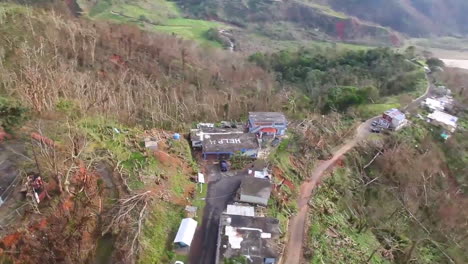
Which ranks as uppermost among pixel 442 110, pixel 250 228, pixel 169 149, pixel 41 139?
pixel 41 139

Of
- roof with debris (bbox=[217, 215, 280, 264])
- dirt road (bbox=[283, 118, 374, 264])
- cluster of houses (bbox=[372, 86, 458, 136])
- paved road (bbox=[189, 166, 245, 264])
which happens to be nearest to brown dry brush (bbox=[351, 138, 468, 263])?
dirt road (bbox=[283, 118, 374, 264])

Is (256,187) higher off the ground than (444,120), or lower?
higher

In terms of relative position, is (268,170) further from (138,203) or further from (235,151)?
(138,203)

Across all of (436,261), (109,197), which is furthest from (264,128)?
(436,261)

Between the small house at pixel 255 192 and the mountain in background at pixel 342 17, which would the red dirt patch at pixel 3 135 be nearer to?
the small house at pixel 255 192

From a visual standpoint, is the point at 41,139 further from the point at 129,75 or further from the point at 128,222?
the point at 129,75

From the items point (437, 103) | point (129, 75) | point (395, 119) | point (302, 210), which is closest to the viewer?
point (302, 210)

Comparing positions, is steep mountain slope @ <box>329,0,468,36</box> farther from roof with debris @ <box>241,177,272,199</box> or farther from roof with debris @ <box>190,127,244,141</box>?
roof with debris @ <box>241,177,272,199</box>

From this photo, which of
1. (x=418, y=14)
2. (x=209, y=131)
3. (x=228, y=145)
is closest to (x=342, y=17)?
(x=418, y=14)
